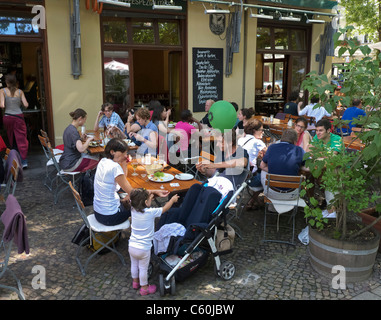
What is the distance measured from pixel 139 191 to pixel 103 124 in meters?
4.36

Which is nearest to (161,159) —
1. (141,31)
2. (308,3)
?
(141,31)

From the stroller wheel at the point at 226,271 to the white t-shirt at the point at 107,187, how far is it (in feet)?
4.29

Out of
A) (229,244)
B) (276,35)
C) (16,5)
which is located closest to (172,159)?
(229,244)

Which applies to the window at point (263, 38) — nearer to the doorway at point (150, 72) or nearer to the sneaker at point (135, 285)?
the doorway at point (150, 72)

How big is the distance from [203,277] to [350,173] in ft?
6.07

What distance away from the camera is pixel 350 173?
366cm

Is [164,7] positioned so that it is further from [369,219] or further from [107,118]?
[369,219]

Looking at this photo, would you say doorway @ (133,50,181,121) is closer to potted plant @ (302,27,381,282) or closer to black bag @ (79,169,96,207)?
black bag @ (79,169,96,207)

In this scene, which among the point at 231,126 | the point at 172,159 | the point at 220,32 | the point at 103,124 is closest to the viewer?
the point at 231,126

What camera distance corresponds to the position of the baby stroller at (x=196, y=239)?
3.52m

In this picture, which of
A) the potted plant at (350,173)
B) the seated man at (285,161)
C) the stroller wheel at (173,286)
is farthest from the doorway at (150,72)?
the stroller wheel at (173,286)

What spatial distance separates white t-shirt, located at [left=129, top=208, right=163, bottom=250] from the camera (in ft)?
11.3

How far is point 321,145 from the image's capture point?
3836mm
